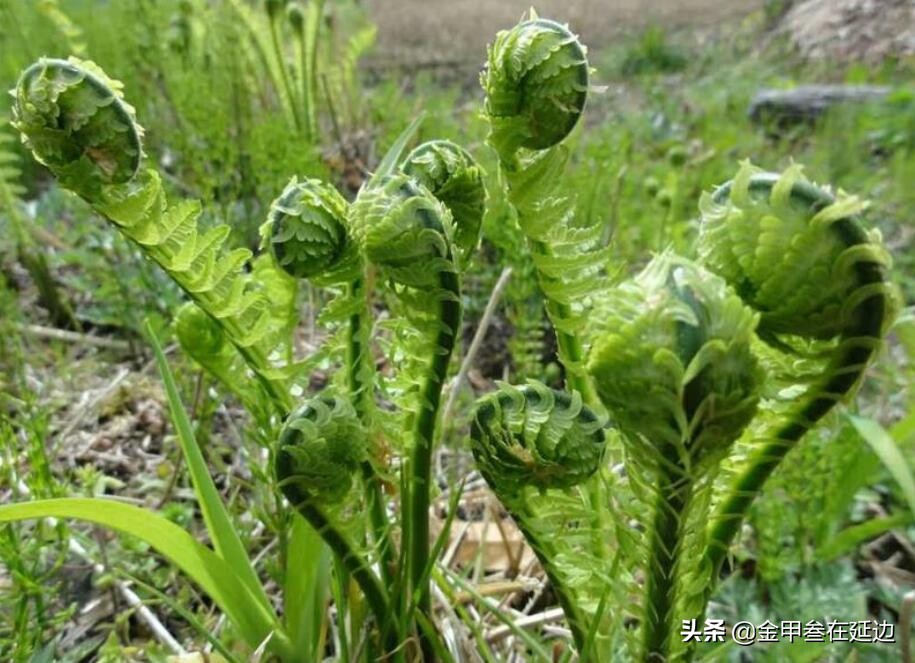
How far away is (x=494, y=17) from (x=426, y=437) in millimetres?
6322

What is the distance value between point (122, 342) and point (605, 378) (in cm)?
165

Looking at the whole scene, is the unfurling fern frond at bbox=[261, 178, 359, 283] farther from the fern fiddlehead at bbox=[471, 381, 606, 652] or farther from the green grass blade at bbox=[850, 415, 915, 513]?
the green grass blade at bbox=[850, 415, 915, 513]

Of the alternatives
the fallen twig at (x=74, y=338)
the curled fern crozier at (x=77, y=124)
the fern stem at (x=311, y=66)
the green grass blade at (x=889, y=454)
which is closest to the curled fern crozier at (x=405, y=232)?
the curled fern crozier at (x=77, y=124)

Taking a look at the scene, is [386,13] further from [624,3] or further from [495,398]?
[495,398]

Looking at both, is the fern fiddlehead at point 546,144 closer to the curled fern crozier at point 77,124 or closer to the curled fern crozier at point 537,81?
the curled fern crozier at point 537,81

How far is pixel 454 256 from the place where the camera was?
708 mm

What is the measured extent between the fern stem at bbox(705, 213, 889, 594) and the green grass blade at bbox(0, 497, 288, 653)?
448 millimetres

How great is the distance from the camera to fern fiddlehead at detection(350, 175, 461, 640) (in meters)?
0.67

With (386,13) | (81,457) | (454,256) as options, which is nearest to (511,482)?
(454,256)

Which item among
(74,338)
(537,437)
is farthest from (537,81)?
(74,338)

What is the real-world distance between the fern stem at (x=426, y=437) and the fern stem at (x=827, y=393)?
247 mm

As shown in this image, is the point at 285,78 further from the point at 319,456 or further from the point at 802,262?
the point at 802,262

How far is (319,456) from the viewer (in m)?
0.73

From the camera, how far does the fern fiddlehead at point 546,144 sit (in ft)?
2.34
